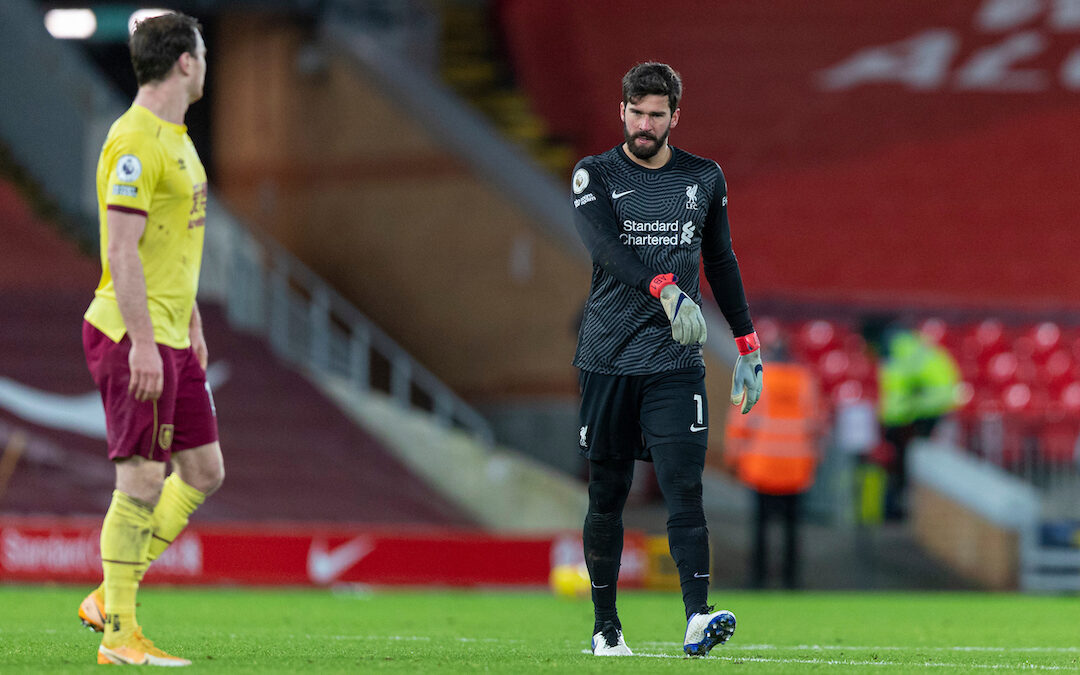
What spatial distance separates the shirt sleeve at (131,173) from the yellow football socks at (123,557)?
95cm

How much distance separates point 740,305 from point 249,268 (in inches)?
509

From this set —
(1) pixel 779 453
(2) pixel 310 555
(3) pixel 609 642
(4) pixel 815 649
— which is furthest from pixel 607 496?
(1) pixel 779 453

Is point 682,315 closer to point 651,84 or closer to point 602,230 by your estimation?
point 602,230

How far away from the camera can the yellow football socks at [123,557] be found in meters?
5.26

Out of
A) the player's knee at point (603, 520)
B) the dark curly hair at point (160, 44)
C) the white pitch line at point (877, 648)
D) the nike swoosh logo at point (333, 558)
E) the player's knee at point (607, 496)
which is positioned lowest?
the nike swoosh logo at point (333, 558)

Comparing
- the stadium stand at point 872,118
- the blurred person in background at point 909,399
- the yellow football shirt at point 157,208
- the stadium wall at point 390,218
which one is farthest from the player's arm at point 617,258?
the stadium stand at point 872,118

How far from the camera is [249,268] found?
1855 centimetres

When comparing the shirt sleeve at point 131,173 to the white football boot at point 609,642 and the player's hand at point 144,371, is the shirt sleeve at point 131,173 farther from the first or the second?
the white football boot at point 609,642

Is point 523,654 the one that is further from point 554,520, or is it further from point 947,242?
point 947,242

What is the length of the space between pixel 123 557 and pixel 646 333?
2.06m

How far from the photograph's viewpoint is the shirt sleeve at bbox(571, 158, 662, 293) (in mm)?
5883

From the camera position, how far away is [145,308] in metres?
5.24

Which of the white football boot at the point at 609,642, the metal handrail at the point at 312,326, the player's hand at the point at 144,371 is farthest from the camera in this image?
the metal handrail at the point at 312,326

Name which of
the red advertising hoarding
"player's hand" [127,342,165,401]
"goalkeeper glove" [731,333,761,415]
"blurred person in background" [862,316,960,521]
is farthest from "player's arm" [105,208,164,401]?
"blurred person in background" [862,316,960,521]
